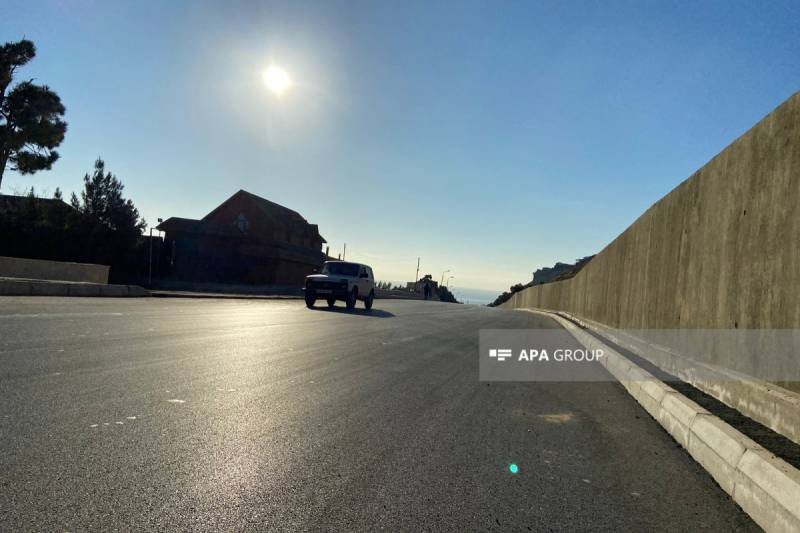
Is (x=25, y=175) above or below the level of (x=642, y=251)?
above

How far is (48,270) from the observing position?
70.1 ft

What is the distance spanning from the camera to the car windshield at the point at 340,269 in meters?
24.1

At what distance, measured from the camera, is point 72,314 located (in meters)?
A: 11.4

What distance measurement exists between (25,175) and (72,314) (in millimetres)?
23033

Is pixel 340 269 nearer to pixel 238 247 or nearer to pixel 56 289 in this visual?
pixel 56 289

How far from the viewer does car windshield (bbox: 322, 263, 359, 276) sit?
24094 mm

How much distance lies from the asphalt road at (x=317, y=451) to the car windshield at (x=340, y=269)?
16886 millimetres

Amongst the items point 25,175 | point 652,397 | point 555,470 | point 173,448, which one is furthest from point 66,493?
point 25,175

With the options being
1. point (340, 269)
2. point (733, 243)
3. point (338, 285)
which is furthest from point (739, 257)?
point (340, 269)

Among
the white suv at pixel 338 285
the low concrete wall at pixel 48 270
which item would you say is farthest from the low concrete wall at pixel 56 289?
the white suv at pixel 338 285

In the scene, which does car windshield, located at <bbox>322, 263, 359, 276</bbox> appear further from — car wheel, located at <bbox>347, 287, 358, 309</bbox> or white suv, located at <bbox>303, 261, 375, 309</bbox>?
car wheel, located at <bbox>347, 287, 358, 309</bbox>

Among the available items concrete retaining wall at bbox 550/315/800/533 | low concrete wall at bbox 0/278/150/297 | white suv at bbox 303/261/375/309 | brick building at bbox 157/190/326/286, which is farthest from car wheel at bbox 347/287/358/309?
concrete retaining wall at bbox 550/315/800/533

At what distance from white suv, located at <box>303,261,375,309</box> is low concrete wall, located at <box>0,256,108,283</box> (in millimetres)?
9920

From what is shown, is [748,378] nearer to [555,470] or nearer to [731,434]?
[731,434]
